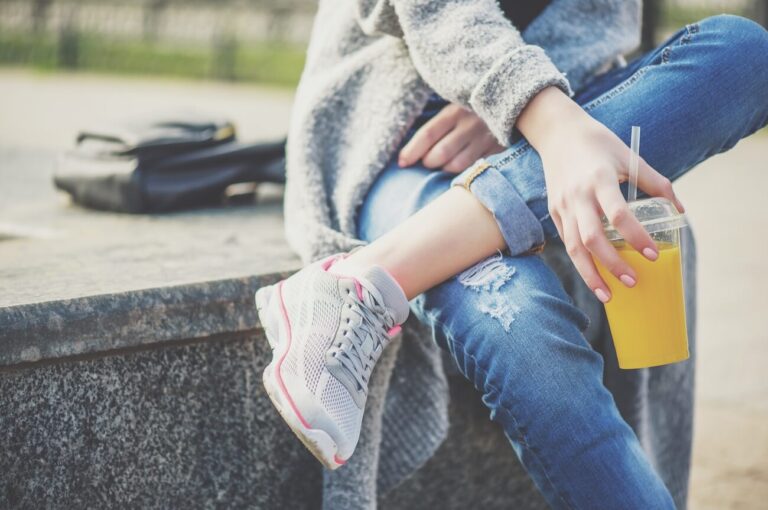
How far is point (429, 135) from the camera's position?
1.71 metres

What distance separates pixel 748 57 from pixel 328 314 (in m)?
0.76

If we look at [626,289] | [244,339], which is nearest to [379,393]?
[244,339]

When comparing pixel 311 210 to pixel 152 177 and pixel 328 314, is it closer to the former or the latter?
pixel 328 314

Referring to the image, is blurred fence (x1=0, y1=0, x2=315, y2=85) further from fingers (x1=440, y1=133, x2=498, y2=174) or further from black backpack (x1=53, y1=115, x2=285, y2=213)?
fingers (x1=440, y1=133, x2=498, y2=174)

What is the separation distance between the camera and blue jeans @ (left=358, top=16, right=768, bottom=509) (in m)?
1.34

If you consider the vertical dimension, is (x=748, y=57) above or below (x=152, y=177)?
above

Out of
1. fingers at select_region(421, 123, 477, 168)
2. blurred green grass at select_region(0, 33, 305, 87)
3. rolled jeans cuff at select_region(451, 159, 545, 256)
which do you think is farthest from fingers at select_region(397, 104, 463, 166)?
blurred green grass at select_region(0, 33, 305, 87)

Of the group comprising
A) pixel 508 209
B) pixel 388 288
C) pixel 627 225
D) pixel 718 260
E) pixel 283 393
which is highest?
pixel 627 225

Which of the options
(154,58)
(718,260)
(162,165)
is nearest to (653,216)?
(162,165)

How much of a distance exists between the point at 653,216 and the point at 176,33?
14.1 m

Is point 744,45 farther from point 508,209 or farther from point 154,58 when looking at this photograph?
point 154,58

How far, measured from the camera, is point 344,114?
1.82m

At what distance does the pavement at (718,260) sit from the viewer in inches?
99.2

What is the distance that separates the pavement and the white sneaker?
1.17m
